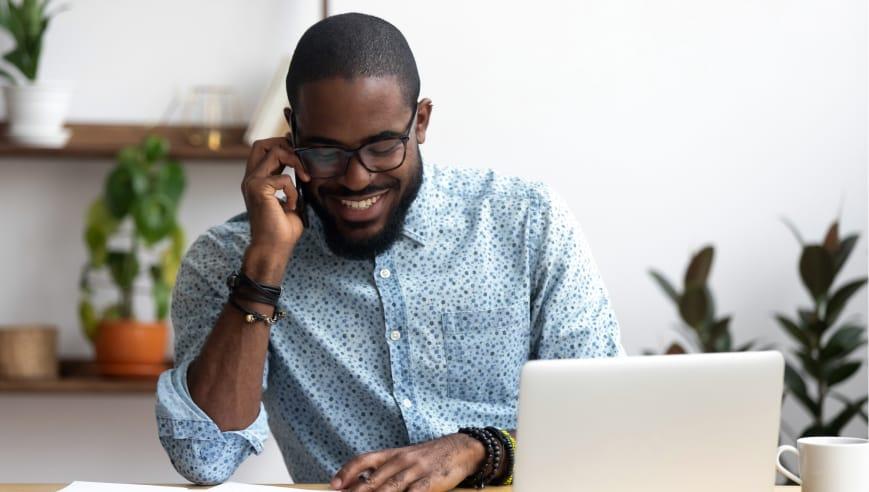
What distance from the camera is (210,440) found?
5.33 feet

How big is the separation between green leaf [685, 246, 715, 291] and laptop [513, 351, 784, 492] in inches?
64.4

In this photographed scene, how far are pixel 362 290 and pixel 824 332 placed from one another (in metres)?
1.46

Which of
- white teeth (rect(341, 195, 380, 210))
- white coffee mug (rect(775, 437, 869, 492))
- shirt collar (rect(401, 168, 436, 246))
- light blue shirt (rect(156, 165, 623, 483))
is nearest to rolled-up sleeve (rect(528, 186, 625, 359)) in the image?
light blue shirt (rect(156, 165, 623, 483))

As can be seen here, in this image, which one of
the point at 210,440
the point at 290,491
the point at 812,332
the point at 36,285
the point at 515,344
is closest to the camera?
the point at 290,491

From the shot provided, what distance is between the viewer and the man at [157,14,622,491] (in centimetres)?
166

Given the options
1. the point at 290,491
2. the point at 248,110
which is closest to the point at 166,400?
the point at 290,491

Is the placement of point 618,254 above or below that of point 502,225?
below

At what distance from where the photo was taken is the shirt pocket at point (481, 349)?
1.81m

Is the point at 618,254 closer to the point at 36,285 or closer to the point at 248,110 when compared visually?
the point at 248,110

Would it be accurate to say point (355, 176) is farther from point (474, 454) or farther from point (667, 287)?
point (667, 287)

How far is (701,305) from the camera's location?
9.06 feet

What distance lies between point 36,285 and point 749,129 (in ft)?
6.21

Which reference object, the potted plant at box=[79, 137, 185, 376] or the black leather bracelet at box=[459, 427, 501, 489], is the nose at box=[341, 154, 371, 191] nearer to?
the black leather bracelet at box=[459, 427, 501, 489]

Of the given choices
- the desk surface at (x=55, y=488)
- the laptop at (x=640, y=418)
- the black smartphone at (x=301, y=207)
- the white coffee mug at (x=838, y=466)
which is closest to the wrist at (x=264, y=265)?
the black smartphone at (x=301, y=207)
